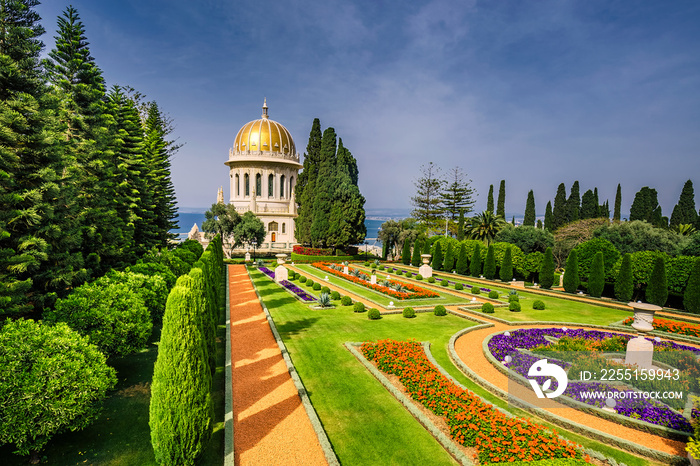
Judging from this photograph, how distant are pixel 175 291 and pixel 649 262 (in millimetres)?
28681

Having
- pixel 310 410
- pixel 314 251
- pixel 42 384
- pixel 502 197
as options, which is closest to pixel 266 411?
pixel 310 410

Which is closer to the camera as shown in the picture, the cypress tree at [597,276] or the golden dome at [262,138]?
the cypress tree at [597,276]

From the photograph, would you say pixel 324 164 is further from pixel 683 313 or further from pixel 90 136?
pixel 683 313

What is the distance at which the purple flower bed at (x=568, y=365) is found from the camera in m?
8.88

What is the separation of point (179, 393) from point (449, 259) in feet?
115

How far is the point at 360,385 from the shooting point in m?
10.8

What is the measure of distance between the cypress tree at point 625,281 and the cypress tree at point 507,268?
28.9ft

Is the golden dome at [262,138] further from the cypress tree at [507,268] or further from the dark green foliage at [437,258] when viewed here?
the cypress tree at [507,268]

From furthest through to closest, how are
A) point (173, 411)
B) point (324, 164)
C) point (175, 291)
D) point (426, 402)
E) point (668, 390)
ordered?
point (324, 164) → point (668, 390) → point (426, 402) → point (175, 291) → point (173, 411)

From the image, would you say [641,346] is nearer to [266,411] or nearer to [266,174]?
[266,411]

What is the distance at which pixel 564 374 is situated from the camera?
444 inches

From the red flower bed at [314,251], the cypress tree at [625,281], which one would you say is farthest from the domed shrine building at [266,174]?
the cypress tree at [625,281]

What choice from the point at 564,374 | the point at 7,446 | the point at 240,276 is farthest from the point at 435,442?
the point at 240,276

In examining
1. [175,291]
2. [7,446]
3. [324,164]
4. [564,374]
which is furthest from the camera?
[324,164]
